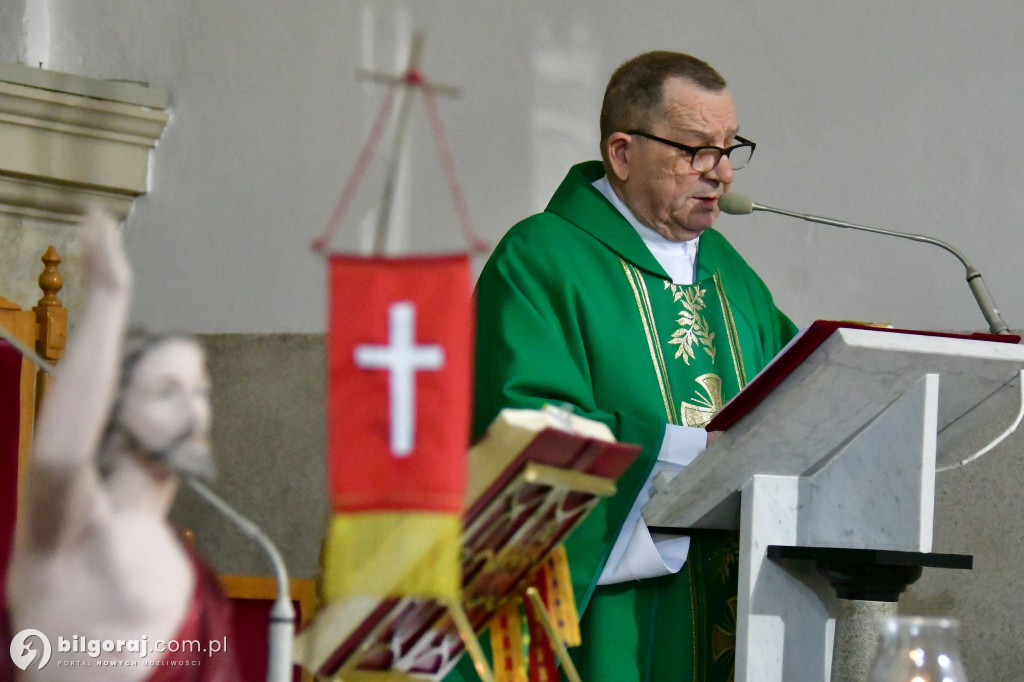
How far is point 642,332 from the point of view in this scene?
3.62 metres

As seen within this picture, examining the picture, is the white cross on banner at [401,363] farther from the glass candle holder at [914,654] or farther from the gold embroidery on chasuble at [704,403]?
the gold embroidery on chasuble at [704,403]

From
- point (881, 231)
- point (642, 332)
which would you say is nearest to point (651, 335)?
point (642, 332)

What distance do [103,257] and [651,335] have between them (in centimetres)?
216

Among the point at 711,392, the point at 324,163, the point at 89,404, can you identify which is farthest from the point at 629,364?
the point at 89,404

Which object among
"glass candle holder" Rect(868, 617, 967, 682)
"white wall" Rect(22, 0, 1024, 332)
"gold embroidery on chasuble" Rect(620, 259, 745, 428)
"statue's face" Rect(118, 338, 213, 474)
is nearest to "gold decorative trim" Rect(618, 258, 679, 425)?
"gold embroidery on chasuble" Rect(620, 259, 745, 428)

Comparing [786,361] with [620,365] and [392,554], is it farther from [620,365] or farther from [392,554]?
[392,554]

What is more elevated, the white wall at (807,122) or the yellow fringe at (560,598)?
the white wall at (807,122)

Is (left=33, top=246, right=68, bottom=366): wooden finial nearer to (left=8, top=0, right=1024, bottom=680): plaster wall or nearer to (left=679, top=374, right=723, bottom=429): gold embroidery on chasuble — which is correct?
(left=8, top=0, right=1024, bottom=680): plaster wall

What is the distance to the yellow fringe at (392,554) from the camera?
1774 mm

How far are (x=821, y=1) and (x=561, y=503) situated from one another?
306 cm

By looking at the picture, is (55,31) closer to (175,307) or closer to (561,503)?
(175,307)

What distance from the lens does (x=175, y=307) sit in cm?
205

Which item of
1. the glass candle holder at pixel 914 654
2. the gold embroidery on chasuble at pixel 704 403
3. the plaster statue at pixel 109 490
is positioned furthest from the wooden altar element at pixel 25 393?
the gold embroidery on chasuble at pixel 704 403

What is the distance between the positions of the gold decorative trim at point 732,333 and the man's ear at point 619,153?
37 centimetres
